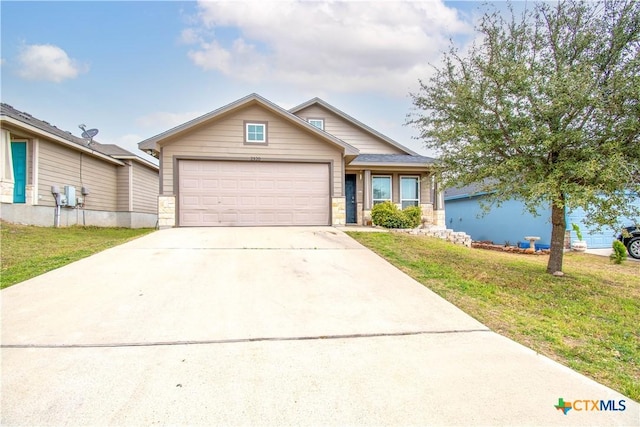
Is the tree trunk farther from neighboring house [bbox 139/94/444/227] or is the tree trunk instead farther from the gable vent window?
the gable vent window

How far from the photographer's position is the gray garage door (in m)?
11.7

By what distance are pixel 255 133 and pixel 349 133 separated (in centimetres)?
569

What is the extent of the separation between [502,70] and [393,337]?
5596mm

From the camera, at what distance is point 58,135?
1267cm

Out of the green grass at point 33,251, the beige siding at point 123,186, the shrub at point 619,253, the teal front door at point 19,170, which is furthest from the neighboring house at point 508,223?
the beige siding at point 123,186

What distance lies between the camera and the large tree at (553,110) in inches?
222

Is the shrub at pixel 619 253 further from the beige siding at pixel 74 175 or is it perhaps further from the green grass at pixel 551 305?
the beige siding at pixel 74 175

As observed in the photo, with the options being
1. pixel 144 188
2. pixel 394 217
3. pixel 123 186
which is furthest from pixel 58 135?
pixel 394 217

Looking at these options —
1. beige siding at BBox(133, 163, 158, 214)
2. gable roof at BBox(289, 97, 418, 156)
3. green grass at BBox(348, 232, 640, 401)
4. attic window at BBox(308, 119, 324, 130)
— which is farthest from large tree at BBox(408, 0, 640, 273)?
beige siding at BBox(133, 163, 158, 214)

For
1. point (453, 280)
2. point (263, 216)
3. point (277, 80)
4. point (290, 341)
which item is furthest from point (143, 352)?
point (277, 80)

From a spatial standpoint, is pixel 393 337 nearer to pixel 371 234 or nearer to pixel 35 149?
pixel 371 234

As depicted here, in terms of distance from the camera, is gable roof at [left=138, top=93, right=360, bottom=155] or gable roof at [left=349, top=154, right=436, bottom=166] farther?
gable roof at [left=349, top=154, right=436, bottom=166]

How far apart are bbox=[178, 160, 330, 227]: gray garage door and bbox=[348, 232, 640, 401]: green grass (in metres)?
4.19

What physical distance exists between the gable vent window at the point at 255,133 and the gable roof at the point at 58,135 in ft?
23.2
